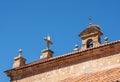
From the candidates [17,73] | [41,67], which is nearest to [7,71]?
[17,73]

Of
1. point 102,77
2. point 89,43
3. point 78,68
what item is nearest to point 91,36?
point 89,43

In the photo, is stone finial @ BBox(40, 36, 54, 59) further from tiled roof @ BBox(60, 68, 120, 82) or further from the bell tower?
tiled roof @ BBox(60, 68, 120, 82)

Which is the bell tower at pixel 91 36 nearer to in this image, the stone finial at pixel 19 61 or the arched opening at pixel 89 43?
the arched opening at pixel 89 43

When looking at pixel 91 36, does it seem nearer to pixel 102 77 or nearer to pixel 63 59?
pixel 63 59

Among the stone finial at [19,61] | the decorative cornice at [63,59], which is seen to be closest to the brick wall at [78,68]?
the decorative cornice at [63,59]

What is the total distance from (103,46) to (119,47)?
0.74 meters

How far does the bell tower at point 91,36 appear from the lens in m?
19.5

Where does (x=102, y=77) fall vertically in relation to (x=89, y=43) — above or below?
below

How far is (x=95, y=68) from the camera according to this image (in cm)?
1780

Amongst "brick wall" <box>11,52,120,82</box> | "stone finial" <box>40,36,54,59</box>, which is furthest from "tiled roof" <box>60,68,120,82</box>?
"stone finial" <box>40,36,54,59</box>

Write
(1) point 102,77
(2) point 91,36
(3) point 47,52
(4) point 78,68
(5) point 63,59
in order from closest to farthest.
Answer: (1) point 102,77, (4) point 78,68, (5) point 63,59, (2) point 91,36, (3) point 47,52

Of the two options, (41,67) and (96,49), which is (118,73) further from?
(41,67)

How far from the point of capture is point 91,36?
64.9 feet

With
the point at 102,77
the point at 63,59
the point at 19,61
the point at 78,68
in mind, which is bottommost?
the point at 102,77
